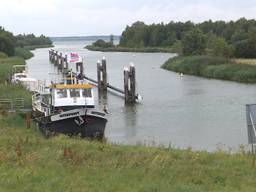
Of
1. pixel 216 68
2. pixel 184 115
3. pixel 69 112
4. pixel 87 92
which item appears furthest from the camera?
pixel 216 68

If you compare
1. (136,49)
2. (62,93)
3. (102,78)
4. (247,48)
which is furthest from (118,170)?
(136,49)

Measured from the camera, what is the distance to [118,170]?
1145 centimetres

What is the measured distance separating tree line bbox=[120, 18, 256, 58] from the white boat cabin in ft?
193

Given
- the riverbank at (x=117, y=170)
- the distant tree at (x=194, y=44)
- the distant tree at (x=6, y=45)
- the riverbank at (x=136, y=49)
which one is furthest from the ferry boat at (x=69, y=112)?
the riverbank at (x=136, y=49)

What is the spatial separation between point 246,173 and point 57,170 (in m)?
4.29

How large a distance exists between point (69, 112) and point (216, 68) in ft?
143

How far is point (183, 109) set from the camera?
128ft

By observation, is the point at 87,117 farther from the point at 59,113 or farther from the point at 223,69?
the point at 223,69

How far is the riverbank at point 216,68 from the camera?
6003 cm

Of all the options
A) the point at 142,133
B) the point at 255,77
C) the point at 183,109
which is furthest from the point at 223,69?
the point at 142,133

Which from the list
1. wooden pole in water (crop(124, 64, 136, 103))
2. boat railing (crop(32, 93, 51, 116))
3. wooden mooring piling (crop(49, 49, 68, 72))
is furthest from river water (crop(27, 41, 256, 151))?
wooden mooring piling (crop(49, 49, 68, 72))

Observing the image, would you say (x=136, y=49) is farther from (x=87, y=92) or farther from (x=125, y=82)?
(x=87, y=92)

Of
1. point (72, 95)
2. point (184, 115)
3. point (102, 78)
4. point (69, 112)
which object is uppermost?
point (72, 95)

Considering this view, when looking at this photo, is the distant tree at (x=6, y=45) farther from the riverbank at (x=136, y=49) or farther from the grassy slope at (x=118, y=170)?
the grassy slope at (x=118, y=170)
